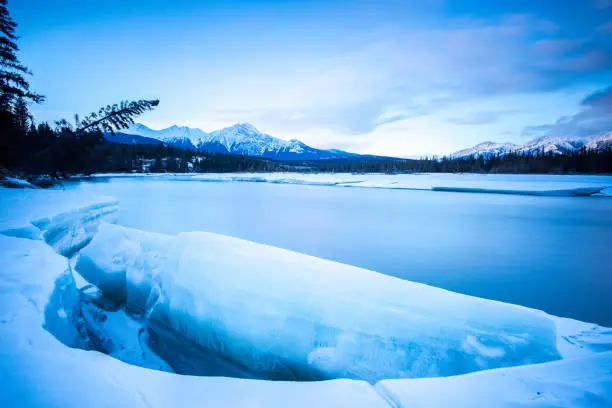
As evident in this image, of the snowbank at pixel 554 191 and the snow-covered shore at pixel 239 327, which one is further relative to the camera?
the snowbank at pixel 554 191

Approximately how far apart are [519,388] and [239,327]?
1545 millimetres

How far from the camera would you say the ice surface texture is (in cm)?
162

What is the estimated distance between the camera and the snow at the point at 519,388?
3.45 ft

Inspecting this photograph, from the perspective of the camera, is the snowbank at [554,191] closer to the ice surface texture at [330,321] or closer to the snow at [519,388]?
the ice surface texture at [330,321]

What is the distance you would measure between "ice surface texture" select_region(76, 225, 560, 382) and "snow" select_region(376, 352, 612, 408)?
374mm

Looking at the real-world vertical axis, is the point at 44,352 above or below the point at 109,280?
above

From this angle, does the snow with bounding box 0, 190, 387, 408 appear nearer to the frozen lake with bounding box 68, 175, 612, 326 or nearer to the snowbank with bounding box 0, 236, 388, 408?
the snowbank with bounding box 0, 236, 388, 408

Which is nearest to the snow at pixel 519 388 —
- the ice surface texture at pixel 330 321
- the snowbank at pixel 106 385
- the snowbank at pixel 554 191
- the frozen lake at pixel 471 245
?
the snowbank at pixel 106 385

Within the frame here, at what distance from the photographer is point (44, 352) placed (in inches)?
46.9

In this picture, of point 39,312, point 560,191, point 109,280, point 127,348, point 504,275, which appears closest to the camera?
point 39,312

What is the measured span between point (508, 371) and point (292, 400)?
0.96 m

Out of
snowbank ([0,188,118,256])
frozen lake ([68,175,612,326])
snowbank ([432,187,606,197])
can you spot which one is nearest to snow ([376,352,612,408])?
frozen lake ([68,175,612,326])

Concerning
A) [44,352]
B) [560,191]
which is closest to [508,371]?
[44,352]

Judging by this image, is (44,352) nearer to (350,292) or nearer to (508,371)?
(350,292)
